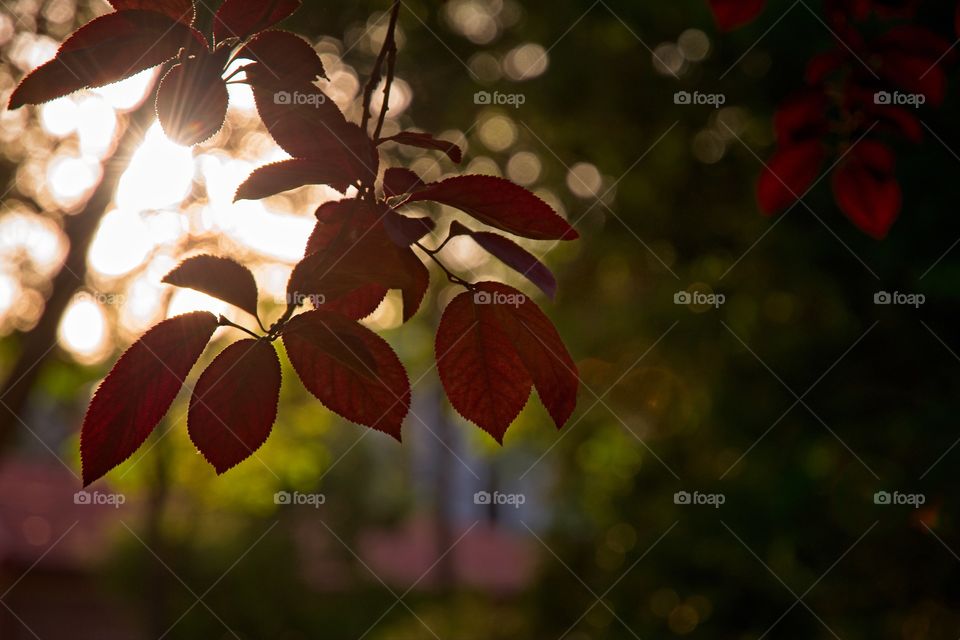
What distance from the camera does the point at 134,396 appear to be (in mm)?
621

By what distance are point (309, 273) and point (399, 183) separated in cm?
13

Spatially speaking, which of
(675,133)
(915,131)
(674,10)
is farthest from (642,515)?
(915,131)

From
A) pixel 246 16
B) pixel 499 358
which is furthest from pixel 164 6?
pixel 499 358

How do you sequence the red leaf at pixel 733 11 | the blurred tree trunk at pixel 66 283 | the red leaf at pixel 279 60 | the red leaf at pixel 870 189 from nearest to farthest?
1. the red leaf at pixel 279 60
2. the red leaf at pixel 733 11
3. the red leaf at pixel 870 189
4. the blurred tree trunk at pixel 66 283

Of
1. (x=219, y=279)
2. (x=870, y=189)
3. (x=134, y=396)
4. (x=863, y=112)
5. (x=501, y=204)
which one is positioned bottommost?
(x=134, y=396)

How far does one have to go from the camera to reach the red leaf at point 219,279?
0.70m

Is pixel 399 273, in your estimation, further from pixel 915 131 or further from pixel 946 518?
pixel 946 518

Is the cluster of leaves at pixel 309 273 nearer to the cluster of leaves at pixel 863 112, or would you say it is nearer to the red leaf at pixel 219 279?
the red leaf at pixel 219 279

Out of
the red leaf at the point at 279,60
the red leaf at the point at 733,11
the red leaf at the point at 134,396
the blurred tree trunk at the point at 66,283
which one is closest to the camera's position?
the red leaf at the point at 134,396

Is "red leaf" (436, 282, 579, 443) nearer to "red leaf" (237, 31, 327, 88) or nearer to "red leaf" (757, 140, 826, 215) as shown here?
"red leaf" (237, 31, 327, 88)

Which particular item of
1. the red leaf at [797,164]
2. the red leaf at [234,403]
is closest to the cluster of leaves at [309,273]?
the red leaf at [234,403]

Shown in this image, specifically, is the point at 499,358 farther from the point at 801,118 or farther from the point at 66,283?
the point at 66,283

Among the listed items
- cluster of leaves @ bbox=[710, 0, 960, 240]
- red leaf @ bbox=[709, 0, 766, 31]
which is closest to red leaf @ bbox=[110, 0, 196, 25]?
red leaf @ bbox=[709, 0, 766, 31]

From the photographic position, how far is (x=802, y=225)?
2598 millimetres
